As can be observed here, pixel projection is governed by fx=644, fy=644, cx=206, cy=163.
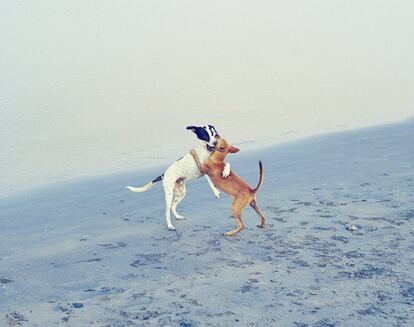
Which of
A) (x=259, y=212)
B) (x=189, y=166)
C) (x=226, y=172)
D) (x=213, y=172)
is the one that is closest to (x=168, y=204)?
(x=189, y=166)

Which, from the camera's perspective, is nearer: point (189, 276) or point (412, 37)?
point (189, 276)

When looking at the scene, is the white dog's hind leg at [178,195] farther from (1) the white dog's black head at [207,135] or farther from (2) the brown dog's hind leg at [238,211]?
(2) the brown dog's hind leg at [238,211]

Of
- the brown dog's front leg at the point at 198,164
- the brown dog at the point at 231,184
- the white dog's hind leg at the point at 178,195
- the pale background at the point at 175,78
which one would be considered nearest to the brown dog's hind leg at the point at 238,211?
the brown dog at the point at 231,184

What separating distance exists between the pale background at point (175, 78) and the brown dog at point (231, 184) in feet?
10.2

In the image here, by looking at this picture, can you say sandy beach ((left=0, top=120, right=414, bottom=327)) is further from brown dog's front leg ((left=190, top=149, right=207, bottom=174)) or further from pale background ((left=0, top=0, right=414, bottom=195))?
pale background ((left=0, top=0, right=414, bottom=195))

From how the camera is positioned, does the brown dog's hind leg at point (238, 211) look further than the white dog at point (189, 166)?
No

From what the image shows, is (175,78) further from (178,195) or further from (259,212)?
(259,212)

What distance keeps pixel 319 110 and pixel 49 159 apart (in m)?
5.83

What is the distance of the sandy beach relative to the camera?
4570mm

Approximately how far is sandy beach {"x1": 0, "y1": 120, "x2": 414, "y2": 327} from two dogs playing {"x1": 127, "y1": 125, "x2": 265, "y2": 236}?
0.93ft

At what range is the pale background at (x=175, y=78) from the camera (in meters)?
10.6

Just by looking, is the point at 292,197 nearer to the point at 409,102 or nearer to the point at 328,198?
the point at 328,198

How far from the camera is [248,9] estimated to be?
20109mm

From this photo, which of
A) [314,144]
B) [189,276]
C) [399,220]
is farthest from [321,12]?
[189,276]
